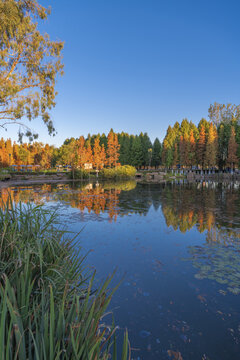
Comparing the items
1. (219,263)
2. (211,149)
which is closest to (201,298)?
(219,263)

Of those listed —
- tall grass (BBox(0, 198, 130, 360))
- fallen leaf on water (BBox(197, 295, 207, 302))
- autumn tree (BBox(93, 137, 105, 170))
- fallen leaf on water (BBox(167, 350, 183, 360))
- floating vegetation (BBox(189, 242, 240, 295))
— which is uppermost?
autumn tree (BBox(93, 137, 105, 170))

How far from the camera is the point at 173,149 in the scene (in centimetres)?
7319

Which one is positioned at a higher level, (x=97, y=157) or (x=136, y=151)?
(x=136, y=151)

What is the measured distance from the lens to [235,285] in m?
5.30

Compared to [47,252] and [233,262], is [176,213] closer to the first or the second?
[233,262]

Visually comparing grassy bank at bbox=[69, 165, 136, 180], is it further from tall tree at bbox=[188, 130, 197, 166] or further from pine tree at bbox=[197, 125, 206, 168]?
pine tree at bbox=[197, 125, 206, 168]

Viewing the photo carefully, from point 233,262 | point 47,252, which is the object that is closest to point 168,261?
point 233,262

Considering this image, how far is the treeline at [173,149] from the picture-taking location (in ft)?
199

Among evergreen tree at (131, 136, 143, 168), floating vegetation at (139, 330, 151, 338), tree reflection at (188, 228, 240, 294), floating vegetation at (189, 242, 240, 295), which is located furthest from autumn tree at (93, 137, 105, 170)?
floating vegetation at (139, 330, 151, 338)

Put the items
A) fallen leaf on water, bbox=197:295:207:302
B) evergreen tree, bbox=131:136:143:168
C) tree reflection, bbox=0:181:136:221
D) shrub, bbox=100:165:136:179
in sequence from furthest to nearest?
1. evergreen tree, bbox=131:136:143:168
2. shrub, bbox=100:165:136:179
3. tree reflection, bbox=0:181:136:221
4. fallen leaf on water, bbox=197:295:207:302

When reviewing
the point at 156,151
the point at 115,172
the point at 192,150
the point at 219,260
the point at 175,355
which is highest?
the point at 156,151

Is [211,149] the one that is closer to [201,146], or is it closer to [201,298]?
[201,146]

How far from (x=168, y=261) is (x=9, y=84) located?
424 inches

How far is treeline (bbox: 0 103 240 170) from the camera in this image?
60.6 m
